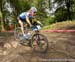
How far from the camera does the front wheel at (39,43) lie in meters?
11.2

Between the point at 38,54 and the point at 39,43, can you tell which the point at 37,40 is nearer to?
the point at 39,43

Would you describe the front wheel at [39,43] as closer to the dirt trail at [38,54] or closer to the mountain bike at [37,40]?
the mountain bike at [37,40]

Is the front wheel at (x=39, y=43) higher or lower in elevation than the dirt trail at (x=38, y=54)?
higher

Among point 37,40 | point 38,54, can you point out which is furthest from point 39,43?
Answer: point 38,54

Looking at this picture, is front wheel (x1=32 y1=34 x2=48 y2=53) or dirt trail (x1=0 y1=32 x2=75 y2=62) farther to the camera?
front wheel (x1=32 y1=34 x2=48 y2=53)

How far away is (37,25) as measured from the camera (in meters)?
11.1

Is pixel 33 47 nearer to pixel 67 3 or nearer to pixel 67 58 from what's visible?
pixel 67 58

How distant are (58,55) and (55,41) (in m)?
3.18

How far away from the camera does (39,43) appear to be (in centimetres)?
1146

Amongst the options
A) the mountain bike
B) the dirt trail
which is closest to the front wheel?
the mountain bike

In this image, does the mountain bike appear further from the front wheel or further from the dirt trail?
the dirt trail

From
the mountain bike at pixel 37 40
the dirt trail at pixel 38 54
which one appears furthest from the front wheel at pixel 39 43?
the dirt trail at pixel 38 54

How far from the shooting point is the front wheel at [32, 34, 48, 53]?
1125 cm

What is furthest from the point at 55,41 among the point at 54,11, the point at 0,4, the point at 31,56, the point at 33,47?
the point at 54,11
